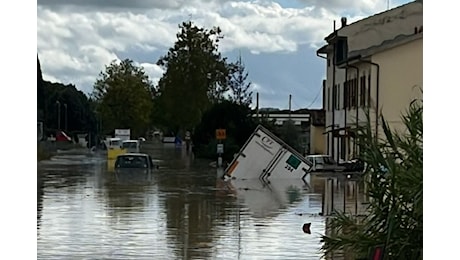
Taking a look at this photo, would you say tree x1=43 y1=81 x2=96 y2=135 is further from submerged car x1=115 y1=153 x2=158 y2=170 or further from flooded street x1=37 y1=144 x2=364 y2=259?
flooded street x1=37 y1=144 x2=364 y2=259

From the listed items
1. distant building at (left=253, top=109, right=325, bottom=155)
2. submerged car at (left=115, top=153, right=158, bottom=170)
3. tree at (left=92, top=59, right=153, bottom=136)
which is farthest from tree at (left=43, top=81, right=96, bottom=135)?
submerged car at (left=115, top=153, right=158, bottom=170)

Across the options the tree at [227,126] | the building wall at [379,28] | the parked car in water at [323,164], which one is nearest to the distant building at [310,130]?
the tree at [227,126]

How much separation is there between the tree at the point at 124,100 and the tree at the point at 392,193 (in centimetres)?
7678

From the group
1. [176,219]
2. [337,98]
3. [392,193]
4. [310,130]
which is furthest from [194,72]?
[392,193]

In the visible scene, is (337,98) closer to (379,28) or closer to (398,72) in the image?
(379,28)

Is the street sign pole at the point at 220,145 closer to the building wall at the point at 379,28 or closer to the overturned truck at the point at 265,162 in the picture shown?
the building wall at the point at 379,28

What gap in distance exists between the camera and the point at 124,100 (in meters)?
85.2

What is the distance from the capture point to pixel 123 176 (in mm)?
39531

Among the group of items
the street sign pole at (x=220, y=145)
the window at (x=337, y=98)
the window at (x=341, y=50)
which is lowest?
the street sign pole at (x=220, y=145)

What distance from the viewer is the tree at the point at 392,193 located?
6.15m

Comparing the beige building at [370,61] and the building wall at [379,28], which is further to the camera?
the building wall at [379,28]

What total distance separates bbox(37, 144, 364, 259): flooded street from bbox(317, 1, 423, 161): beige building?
3760mm
